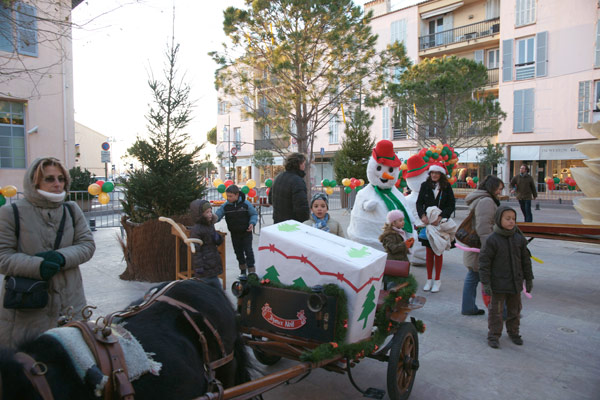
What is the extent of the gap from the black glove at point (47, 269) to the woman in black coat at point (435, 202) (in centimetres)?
470

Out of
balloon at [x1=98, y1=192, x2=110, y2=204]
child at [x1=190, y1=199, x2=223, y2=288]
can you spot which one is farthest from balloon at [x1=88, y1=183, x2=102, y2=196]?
child at [x1=190, y1=199, x2=223, y2=288]

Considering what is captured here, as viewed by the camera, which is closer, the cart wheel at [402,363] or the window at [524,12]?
the cart wheel at [402,363]

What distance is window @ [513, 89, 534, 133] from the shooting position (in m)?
24.9

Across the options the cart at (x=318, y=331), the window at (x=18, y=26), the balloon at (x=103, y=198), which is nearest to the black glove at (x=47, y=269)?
the cart at (x=318, y=331)

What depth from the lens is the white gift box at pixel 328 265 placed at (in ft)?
8.63

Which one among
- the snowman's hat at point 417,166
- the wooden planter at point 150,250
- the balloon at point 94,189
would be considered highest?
the snowman's hat at point 417,166

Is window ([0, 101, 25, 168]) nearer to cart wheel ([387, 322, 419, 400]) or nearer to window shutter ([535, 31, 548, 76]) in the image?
cart wheel ([387, 322, 419, 400])

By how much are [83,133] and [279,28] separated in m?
53.7

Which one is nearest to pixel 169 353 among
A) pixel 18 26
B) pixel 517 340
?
pixel 517 340

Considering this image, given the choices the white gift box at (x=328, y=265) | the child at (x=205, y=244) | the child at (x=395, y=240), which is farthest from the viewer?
the child at (x=205, y=244)

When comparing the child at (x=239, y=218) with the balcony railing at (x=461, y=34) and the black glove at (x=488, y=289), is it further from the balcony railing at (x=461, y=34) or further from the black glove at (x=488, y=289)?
the balcony railing at (x=461, y=34)

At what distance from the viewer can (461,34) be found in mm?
28641

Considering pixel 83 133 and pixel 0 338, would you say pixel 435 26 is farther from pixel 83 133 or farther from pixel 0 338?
pixel 83 133

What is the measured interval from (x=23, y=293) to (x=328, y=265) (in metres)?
1.91
